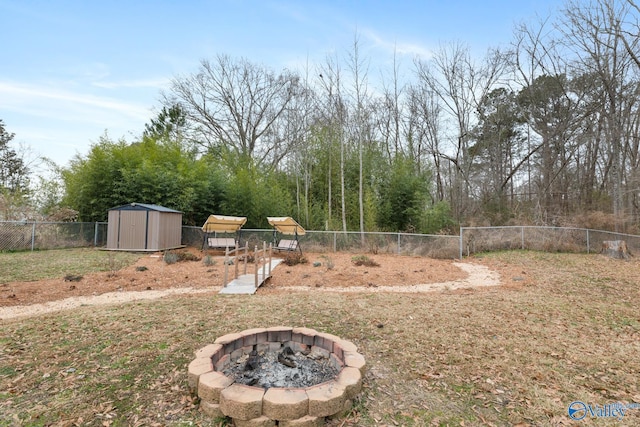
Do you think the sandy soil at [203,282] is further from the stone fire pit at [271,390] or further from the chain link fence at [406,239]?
the stone fire pit at [271,390]

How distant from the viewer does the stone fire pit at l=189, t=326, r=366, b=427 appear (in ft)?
5.37

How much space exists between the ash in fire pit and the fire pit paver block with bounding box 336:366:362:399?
0.79 feet

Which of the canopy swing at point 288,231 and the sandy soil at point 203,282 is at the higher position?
the canopy swing at point 288,231

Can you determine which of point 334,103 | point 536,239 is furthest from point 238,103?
point 536,239

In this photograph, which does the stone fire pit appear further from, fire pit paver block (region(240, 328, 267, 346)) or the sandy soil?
the sandy soil

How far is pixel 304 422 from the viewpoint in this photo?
1.63m

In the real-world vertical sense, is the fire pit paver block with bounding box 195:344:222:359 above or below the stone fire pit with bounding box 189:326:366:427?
above

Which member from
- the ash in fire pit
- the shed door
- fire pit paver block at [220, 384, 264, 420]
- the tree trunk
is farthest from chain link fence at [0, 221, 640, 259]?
fire pit paver block at [220, 384, 264, 420]

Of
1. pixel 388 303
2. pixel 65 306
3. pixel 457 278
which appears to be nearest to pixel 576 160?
pixel 457 278

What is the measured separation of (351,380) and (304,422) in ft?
1.34

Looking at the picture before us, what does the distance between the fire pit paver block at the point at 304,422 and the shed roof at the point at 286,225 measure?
756 centimetres

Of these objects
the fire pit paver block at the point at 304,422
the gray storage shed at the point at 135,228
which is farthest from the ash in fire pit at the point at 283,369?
the gray storage shed at the point at 135,228

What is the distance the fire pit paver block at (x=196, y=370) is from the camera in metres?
1.94

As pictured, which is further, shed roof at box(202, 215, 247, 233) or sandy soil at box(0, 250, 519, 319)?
shed roof at box(202, 215, 247, 233)
